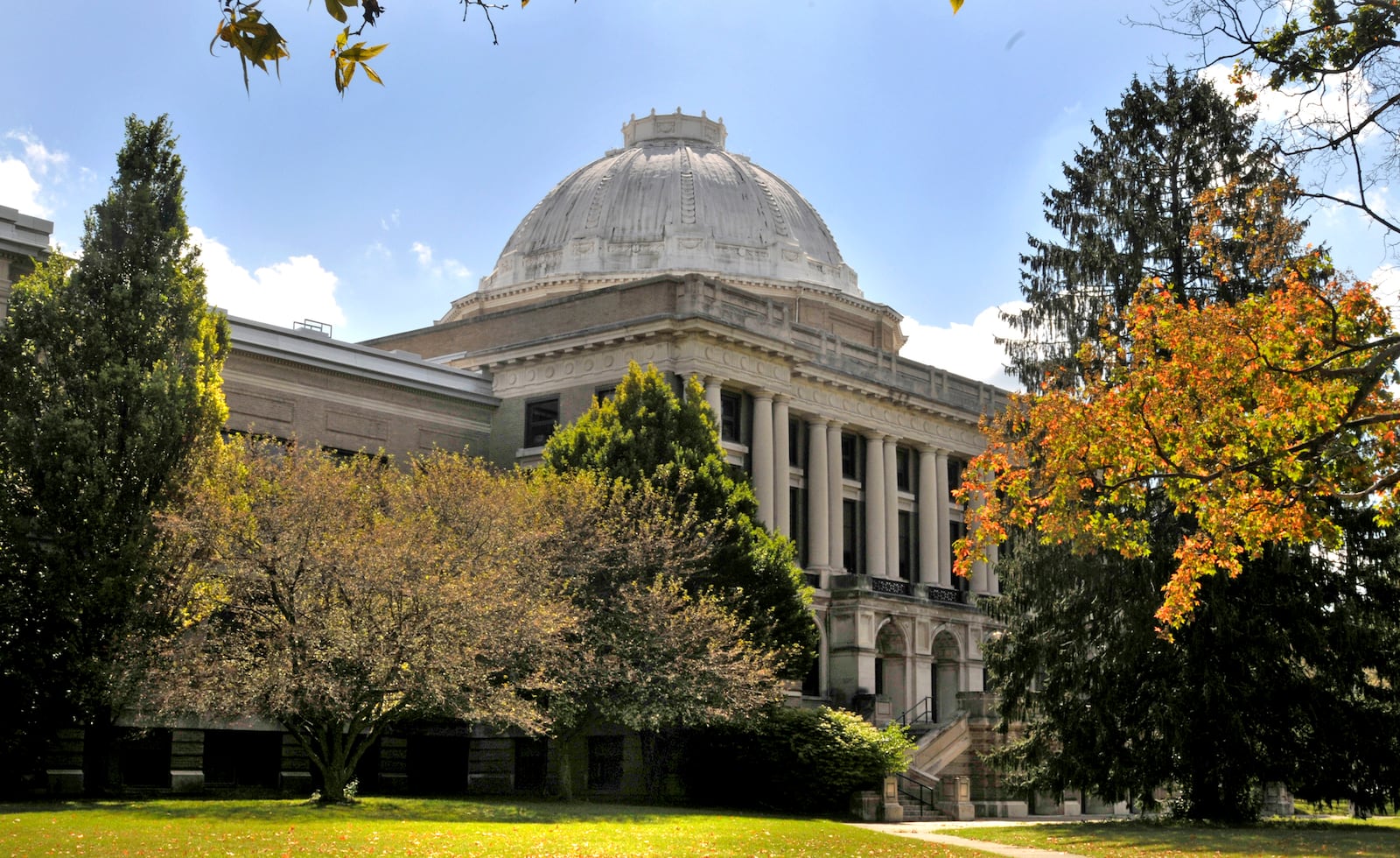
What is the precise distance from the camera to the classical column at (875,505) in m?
58.5

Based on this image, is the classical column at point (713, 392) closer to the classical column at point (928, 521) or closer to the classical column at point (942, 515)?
the classical column at point (928, 521)

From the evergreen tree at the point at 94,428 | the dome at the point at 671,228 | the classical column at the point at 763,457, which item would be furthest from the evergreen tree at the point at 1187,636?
the dome at the point at 671,228

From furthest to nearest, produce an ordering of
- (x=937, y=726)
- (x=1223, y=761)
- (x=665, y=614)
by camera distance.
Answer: (x=937, y=726), (x=665, y=614), (x=1223, y=761)

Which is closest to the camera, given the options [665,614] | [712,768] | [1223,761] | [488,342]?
[1223,761]

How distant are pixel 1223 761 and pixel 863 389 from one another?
27.9 m

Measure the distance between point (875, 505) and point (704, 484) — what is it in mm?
20085

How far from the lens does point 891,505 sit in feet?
199

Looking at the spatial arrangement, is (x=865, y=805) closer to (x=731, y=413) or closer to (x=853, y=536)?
(x=731, y=413)

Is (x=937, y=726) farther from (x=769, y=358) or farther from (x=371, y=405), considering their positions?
(x=371, y=405)

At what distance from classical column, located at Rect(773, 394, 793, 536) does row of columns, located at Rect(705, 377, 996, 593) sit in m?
0.03

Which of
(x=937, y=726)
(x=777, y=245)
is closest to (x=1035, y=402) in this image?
(x=937, y=726)

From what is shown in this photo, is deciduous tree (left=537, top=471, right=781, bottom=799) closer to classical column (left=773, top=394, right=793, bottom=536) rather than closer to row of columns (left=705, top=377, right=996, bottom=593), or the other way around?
row of columns (left=705, top=377, right=996, bottom=593)

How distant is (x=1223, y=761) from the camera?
3253 centimetres

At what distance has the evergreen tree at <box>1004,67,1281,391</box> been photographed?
119 ft
